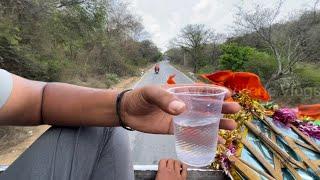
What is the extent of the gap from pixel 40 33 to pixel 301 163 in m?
12.2

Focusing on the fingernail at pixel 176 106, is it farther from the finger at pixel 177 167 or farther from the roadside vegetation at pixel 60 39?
the roadside vegetation at pixel 60 39

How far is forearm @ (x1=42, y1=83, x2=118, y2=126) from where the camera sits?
1375 millimetres

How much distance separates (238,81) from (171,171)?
0.86m

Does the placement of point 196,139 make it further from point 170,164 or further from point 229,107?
point 170,164

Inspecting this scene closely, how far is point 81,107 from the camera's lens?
1390mm

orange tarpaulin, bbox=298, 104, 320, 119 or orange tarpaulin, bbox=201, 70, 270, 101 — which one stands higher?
orange tarpaulin, bbox=201, 70, 270, 101

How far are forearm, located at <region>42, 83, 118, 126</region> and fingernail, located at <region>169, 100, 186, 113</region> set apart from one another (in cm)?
36

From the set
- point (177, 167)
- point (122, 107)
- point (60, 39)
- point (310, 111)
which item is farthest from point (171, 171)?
point (60, 39)

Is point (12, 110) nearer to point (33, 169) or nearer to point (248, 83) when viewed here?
point (33, 169)

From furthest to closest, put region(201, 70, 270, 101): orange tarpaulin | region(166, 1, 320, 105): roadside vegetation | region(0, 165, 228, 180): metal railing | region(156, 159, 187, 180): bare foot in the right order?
region(166, 1, 320, 105): roadside vegetation → region(201, 70, 270, 101): orange tarpaulin → region(0, 165, 228, 180): metal railing → region(156, 159, 187, 180): bare foot

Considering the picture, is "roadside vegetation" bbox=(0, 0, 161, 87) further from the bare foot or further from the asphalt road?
the bare foot

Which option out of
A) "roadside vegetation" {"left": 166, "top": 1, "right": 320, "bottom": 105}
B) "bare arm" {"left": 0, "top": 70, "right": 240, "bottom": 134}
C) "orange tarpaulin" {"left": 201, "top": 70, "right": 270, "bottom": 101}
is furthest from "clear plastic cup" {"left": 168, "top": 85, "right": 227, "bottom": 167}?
"roadside vegetation" {"left": 166, "top": 1, "right": 320, "bottom": 105}

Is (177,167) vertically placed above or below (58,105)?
below

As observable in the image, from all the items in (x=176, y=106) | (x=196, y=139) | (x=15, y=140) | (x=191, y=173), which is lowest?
(x=15, y=140)
